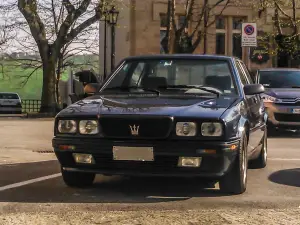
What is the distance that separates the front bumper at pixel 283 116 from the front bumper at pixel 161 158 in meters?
7.27

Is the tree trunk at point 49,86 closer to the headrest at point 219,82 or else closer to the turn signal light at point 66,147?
the headrest at point 219,82

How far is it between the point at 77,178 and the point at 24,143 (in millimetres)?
5602

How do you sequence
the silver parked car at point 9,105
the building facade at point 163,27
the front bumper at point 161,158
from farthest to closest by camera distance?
1. the silver parked car at point 9,105
2. the building facade at point 163,27
3. the front bumper at point 161,158

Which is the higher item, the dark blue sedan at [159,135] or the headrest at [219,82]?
the headrest at [219,82]

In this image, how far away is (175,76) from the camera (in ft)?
23.0

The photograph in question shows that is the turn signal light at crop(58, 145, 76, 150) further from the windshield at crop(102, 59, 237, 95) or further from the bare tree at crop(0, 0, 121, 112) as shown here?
the bare tree at crop(0, 0, 121, 112)

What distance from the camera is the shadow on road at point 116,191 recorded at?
5930 millimetres

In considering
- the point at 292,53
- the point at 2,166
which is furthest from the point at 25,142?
the point at 292,53

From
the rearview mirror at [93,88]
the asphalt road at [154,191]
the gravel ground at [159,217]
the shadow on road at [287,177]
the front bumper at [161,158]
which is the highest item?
the rearview mirror at [93,88]

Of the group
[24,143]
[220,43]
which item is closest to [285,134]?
[24,143]

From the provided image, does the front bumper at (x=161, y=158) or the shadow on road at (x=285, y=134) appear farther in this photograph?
the shadow on road at (x=285, y=134)

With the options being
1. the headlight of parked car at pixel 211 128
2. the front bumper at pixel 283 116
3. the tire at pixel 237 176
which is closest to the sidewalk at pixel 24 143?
the tire at pixel 237 176

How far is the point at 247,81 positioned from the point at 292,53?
19190mm

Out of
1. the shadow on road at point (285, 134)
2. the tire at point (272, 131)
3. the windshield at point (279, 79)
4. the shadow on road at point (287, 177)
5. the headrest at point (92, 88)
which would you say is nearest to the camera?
the shadow on road at point (287, 177)
